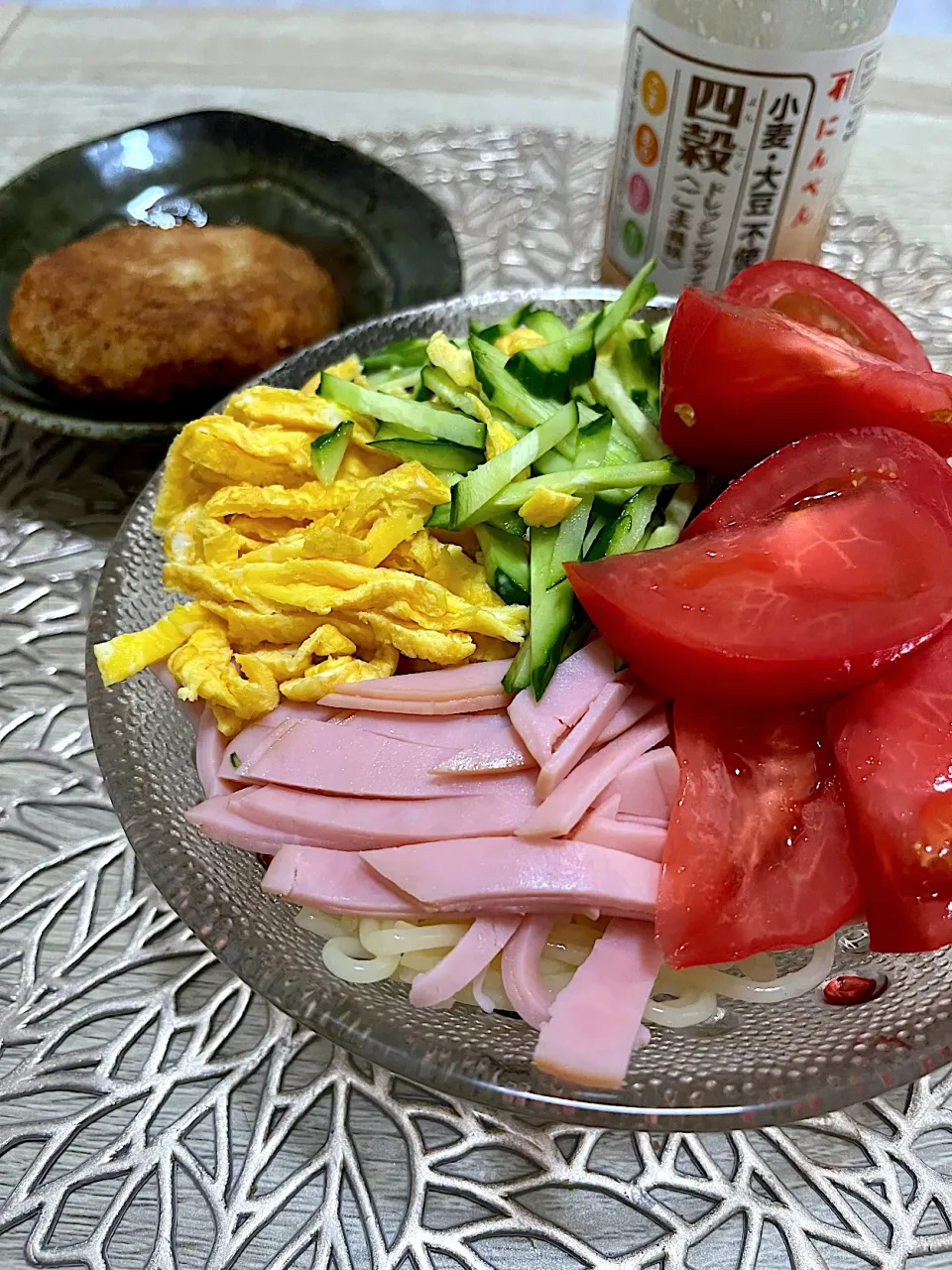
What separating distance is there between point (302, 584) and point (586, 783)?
567 millimetres

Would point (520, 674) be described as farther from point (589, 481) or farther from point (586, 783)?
point (589, 481)

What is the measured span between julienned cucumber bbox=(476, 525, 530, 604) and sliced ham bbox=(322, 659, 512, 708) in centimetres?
12

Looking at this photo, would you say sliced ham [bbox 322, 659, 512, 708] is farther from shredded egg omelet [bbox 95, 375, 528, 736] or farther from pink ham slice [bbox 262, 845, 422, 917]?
pink ham slice [bbox 262, 845, 422, 917]

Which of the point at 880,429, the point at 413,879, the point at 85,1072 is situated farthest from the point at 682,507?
the point at 85,1072

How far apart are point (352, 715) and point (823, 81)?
65.4 inches

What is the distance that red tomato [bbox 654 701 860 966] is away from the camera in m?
1.24

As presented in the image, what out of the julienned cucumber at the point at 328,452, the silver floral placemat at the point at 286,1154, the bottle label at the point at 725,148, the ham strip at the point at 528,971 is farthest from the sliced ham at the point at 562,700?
the bottle label at the point at 725,148

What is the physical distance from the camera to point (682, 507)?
5.33 ft

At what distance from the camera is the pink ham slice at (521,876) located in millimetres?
1287

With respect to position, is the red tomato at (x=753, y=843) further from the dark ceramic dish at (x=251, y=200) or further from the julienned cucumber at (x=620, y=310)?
the dark ceramic dish at (x=251, y=200)

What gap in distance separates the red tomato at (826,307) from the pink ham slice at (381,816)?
0.97 metres

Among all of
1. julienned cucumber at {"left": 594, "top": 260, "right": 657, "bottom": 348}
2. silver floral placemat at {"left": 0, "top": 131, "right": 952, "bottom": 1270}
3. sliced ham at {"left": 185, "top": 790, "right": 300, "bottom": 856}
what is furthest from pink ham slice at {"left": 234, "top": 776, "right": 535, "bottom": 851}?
julienned cucumber at {"left": 594, "top": 260, "right": 657, "bottom": 348}

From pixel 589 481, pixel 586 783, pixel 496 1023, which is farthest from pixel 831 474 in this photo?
pixel 496 1023

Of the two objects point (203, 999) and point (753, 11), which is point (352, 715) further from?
point (753, 11)
